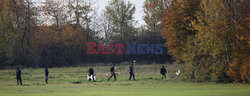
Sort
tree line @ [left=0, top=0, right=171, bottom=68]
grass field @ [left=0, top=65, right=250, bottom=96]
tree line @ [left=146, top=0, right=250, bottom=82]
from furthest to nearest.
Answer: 1. tree line @ [left=0, top=0, right=171, bottom=68]
2. tree line @ [left=146, top=0, right=250, bottom=82]
3. grass field @ [left=0, top=65, right=250, bottom=96]

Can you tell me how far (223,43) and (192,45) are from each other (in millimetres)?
3672

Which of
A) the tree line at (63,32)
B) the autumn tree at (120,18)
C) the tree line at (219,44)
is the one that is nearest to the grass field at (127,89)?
the tree line at (219,44)

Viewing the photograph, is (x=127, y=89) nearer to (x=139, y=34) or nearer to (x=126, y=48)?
(x=126, y=48)

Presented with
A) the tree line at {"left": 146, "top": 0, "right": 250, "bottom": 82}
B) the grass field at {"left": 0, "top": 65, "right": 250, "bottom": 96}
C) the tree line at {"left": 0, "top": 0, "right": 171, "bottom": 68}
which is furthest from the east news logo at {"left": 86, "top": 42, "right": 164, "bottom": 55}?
the tree line at {"left": 146, "top": 0, "right": 250, "bottom": 82}

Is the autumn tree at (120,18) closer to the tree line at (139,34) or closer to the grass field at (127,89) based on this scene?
the tree line at (139,34)

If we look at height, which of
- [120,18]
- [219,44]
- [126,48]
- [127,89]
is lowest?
[127,89]

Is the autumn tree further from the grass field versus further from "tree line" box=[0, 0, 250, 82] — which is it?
the grass field

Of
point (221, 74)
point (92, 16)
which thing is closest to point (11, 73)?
point (92, 16)

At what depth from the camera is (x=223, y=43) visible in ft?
116

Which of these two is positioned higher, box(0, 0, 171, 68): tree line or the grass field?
box(0, 0, 171, 68): tree line

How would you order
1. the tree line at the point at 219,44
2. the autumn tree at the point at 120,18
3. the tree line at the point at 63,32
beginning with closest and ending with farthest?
the tree line at the point at 219,44 → the tree line at the point at 63,32 → the autumn tree at the point at 120,18

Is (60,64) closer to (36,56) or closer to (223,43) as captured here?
(36,56)

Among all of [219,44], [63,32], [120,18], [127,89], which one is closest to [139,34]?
[120,18]

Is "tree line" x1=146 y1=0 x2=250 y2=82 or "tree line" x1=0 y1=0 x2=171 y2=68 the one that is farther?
"tree line" x1=0 y1=0 x2=171 y2=68
